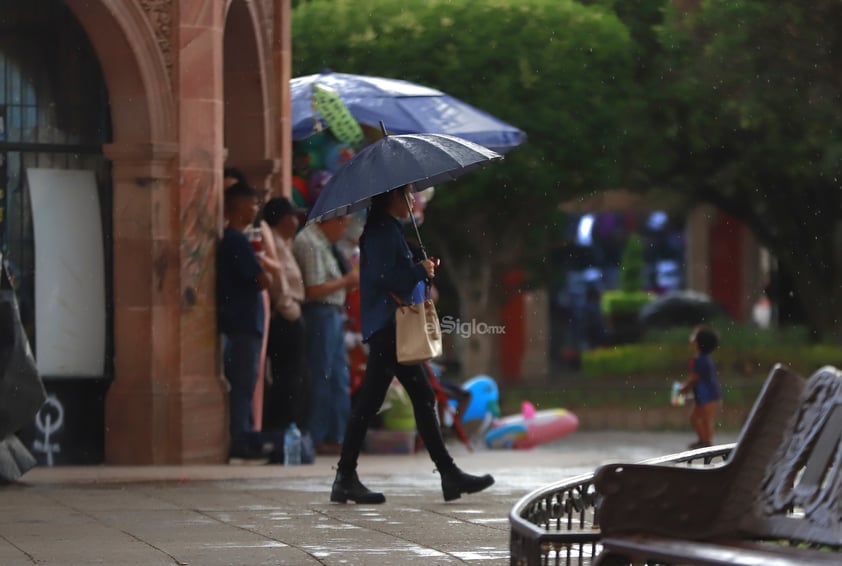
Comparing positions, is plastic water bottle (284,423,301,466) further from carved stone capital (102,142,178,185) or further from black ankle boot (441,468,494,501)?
black ankle boot (441,468,494,501)

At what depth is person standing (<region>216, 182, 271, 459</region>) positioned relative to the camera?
1416cm

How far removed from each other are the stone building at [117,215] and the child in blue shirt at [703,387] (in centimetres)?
546

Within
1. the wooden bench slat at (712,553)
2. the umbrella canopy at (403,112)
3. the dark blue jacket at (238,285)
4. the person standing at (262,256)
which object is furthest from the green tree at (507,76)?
the wooden bench slat at (712,553)

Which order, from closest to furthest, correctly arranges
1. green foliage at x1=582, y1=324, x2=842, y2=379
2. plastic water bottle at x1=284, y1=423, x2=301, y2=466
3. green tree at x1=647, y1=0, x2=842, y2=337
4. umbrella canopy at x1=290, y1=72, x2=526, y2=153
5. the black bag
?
1. the black bag
2. plastic water bottle at x1=284, y1=423, x2=301, y2=466
3. umbrella canopy at x1=290, y1=72, x2=526, y2=153
4. green tree at x1=647, y1=0, x2=842, y2=337
5. green foliage at x1=582, y1=324, x2=842, y2=379

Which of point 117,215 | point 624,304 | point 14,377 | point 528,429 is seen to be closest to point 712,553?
point 14,377

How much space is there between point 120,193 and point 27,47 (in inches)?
47.5

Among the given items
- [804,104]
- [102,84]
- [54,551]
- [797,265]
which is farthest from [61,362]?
[797,265]

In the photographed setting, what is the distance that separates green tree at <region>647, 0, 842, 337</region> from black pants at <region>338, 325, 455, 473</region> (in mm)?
19268

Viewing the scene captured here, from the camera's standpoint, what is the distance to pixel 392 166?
1057cm

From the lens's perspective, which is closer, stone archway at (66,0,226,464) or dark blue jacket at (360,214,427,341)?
dark blue jacket at (360,214,427,341)

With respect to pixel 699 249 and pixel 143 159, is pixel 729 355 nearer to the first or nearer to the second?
pixel 143 159

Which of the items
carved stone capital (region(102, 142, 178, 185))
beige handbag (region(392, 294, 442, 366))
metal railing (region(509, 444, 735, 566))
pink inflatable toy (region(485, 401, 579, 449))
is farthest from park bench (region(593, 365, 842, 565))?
pink inflatable toy (region(485, 401, 579, 449))

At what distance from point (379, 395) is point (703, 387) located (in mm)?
7800

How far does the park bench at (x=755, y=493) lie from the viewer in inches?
226
